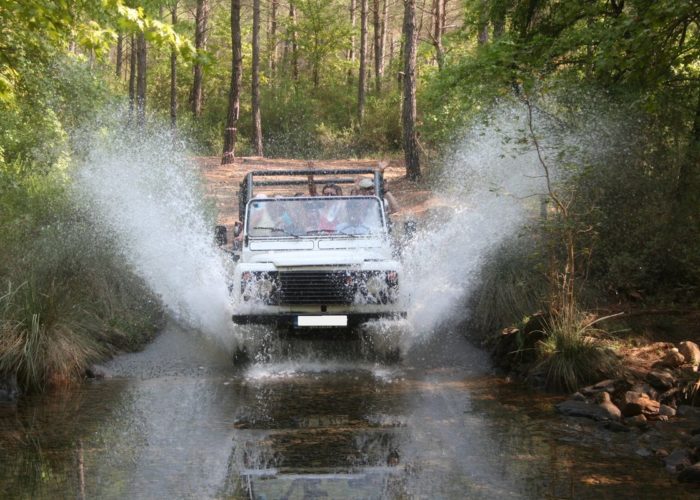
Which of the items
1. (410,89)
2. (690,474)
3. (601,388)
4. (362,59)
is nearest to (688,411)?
(601,388)

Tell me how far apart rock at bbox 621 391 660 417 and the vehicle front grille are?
9.76ft

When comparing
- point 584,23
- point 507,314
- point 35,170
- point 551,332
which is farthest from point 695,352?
point 35,170

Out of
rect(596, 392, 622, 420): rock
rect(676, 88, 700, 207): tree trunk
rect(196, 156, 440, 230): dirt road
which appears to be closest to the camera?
rect(596, 392, 622, 420): rock

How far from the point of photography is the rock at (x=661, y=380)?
751cm

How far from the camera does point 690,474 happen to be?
5422 mm

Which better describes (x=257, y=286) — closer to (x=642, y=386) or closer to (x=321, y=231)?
(x=321, y=231)

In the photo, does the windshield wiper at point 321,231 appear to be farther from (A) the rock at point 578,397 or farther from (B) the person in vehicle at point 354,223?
(A) the rock at point 578,397

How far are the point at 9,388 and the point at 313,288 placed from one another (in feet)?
10.3

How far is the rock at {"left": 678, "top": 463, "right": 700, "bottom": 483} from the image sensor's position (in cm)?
A: 539

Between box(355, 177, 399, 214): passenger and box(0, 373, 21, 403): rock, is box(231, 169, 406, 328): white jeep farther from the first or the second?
box(0, 373, 21, 403): rock

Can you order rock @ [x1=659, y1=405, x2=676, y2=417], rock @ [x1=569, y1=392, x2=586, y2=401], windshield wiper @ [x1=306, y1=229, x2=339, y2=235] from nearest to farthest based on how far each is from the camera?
1. rock @ [x1=659, y1=405, x2=676, y2=417]
2. rock @ [x1=569, y1=392, x2=586, y2=401]
3. windshield wiper @ [x1=306, y1=229, x2=339, y2=235]

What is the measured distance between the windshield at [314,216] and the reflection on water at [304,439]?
162cm

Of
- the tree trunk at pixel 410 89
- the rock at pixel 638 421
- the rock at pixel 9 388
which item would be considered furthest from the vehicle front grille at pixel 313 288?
the tree trunk at pixel 410 89

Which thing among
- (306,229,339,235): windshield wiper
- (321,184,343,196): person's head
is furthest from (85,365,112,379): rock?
(321,184,343,196): person's head
